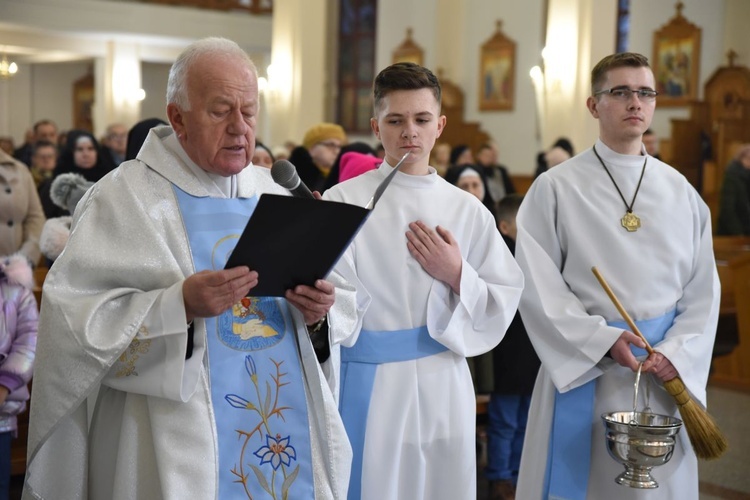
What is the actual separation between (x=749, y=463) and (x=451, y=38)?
13.3 meters

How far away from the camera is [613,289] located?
141 inches

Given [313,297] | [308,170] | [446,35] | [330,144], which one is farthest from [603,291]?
[446,35]

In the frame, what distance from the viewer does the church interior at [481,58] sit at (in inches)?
528

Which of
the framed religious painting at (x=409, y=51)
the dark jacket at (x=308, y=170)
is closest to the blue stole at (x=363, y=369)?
the dark jacket at (x=308, y=170)

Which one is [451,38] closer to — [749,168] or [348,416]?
[749,168]

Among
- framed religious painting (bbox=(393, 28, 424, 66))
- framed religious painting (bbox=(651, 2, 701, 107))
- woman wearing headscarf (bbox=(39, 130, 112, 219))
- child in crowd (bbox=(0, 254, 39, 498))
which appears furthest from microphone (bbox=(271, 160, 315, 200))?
framed religious painting (bbox=(393, 28, 424, 66))

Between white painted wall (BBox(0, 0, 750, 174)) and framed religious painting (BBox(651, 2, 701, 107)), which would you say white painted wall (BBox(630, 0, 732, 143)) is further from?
framed religious painting (BBox(651, 2, 701, 107))

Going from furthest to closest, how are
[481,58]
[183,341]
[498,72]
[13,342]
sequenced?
1. [481,58]
2. [498,72]
3. [13,342]
4. [183,341]

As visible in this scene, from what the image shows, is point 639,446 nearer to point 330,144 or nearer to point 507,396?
point 507,396

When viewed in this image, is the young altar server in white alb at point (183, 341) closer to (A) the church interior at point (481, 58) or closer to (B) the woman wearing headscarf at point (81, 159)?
(B) the woman wearing headscarf at point (81, 159)

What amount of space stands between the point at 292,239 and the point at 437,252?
97cm

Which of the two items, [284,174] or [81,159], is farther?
[81,159]

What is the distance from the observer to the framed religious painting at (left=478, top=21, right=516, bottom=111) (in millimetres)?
17484

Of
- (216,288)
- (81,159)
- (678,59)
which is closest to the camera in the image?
(216,288)
